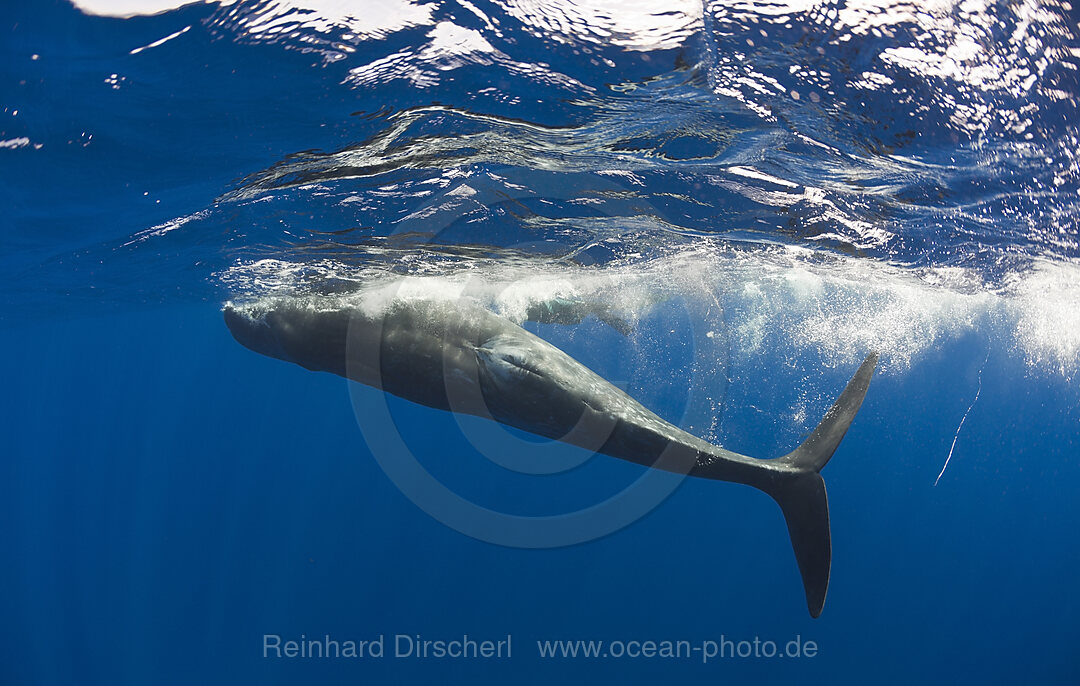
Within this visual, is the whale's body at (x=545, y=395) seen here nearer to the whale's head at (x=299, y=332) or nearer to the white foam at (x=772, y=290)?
the whale's head at (x=299, y=332)

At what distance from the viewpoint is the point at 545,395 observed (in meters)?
6.14

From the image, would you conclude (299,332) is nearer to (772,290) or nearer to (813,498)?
(813,498)

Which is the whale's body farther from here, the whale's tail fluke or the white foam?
the white foam

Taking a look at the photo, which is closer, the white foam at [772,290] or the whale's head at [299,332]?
the whale's head at [299,332]

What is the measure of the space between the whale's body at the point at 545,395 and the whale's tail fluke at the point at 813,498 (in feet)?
0.04

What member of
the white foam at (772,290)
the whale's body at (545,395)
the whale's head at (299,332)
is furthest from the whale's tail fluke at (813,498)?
the whale's head at (299,332)

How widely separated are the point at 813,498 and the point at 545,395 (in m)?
3.25

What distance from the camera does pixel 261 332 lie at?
369 inches

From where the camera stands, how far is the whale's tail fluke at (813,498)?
19.4ft

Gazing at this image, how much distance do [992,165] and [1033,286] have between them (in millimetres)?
14345

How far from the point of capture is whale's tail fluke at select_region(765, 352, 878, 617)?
5902 mm

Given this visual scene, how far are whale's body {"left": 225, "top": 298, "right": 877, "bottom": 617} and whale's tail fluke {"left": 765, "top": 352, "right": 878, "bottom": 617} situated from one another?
11 millimetres

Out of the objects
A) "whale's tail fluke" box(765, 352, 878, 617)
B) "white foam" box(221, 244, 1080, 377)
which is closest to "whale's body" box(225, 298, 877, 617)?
"whale's tail fluke" box(765, 352, 878, 617)

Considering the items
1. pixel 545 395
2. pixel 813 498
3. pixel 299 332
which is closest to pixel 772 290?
pixel 813 498
